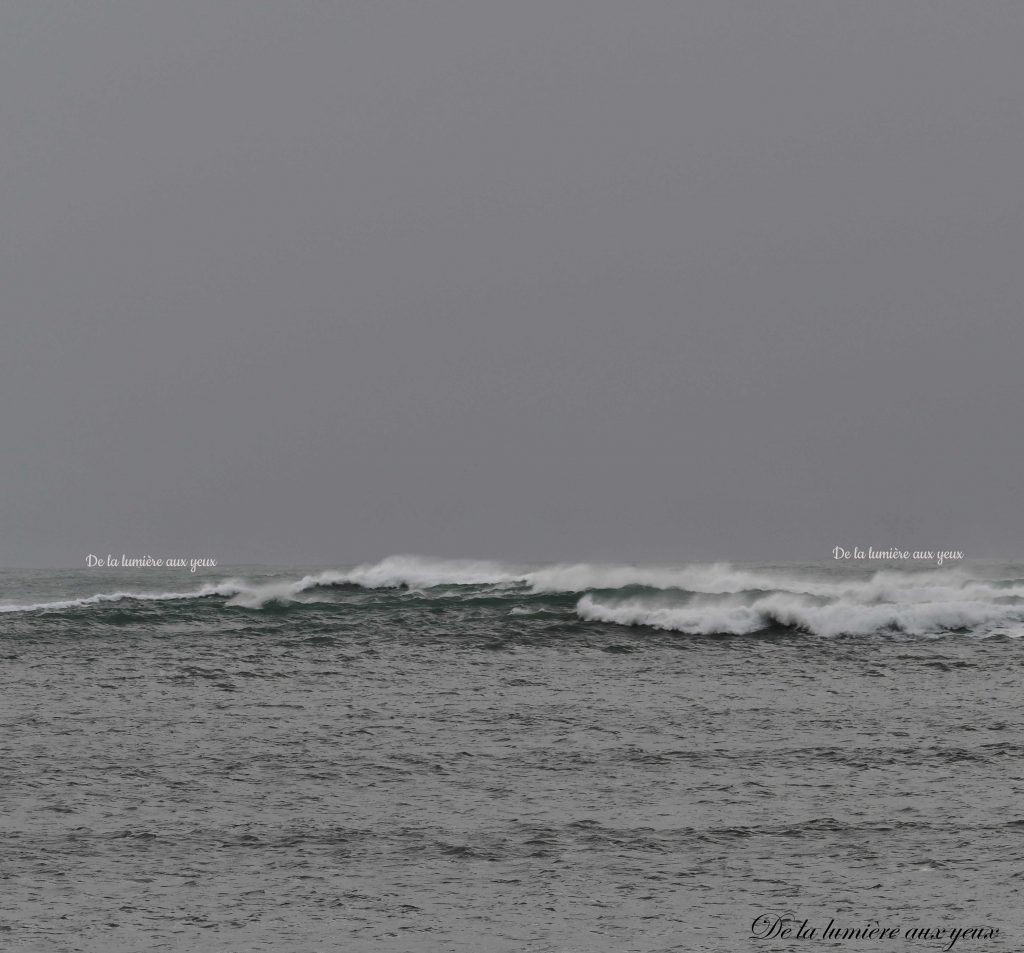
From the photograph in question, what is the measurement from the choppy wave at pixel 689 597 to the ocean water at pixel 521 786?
243 mm

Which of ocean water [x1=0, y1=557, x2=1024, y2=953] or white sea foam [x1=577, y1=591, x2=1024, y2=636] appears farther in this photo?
white sea foam [x1=577, y1=591, x2=1024, y2=636]

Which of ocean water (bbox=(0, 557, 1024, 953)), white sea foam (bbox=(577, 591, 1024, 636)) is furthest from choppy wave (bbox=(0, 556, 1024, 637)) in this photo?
ocean water (bbox=(0, 557, 1024, 953))

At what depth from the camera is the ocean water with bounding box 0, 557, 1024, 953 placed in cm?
1226

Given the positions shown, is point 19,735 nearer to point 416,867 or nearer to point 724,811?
point 416,867

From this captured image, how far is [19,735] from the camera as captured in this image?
2180 centimetres

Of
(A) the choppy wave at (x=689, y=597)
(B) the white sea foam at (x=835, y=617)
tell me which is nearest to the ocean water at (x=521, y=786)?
(B) the white sea foam at (x=835, y=617)

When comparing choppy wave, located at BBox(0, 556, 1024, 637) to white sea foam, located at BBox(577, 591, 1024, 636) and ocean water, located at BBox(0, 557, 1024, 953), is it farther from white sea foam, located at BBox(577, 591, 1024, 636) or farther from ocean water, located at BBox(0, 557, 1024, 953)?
ocean water, located at BBox(0, 557, 1024, 953)

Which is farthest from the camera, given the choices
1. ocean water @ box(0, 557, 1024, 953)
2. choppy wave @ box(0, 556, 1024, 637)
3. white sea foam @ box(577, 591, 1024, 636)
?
choppy wave @ box(0, 556, 1024, 637)

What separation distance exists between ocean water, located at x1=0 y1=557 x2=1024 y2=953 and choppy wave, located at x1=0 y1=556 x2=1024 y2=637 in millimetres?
243

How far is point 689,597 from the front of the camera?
144 feet

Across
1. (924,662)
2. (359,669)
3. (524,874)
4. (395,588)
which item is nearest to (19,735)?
(359,669)

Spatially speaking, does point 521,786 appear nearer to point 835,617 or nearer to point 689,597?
point 835,617

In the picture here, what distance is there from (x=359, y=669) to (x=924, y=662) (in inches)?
578

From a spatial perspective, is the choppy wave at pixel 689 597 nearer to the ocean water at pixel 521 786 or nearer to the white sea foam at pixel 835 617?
the white sea foam at pixel 835 617
